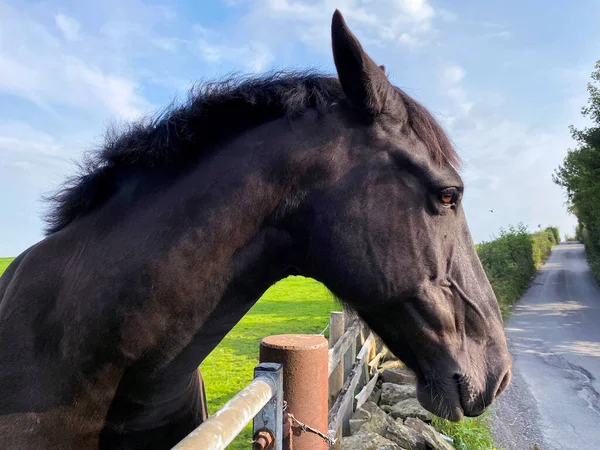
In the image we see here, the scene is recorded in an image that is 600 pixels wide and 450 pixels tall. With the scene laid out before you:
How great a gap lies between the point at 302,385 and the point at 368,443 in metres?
2.73

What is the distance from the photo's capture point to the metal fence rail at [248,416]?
1142 mm

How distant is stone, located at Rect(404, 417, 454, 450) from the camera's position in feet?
15.7

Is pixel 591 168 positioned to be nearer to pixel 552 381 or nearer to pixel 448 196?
pixel 552 381

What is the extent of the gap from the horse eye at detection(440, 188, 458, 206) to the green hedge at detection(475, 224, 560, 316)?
13096mm

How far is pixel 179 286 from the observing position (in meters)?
1.54

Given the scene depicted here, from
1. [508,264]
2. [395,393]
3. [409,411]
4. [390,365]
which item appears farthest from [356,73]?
[508,264]

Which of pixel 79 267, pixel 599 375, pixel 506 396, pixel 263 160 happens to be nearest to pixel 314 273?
pixel 263 160

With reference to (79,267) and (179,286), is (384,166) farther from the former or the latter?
(79,267)

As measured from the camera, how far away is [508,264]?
59.8 ft

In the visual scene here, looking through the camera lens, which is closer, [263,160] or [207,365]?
[263,160]

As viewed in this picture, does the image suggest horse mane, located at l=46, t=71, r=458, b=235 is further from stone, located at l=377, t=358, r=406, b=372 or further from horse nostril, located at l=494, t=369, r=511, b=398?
stone, located at l=377, t=358, r=406, b=372

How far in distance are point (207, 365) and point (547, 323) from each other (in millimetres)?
10033

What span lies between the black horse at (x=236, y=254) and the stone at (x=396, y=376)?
5453 mm

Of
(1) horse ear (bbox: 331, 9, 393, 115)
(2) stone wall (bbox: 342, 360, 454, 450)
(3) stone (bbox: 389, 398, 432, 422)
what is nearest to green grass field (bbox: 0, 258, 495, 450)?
(3) stone (bbox: 389, 398, 432, 422)
